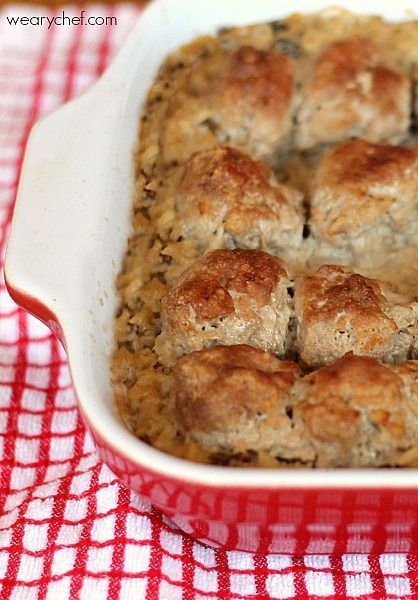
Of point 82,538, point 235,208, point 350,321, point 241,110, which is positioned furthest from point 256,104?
point 82,538

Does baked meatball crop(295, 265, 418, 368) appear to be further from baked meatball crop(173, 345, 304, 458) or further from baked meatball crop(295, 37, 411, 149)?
baked meatball crop(295, 37, 411, 149)

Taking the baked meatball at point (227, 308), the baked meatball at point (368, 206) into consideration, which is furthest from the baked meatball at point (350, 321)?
the baked meatball at point (368, 206)

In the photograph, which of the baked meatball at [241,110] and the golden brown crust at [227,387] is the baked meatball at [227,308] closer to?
the golden brown crust at [227,387]

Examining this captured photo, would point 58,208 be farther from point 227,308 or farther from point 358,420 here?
point 358,420

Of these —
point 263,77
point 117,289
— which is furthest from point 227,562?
point 263,77

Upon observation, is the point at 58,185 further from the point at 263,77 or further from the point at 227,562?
the point at 227,562

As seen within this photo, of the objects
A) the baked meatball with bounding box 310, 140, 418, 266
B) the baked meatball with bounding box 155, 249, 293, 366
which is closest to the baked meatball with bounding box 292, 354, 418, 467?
the baked meatball with bounding box 155, 249, 293, 366
